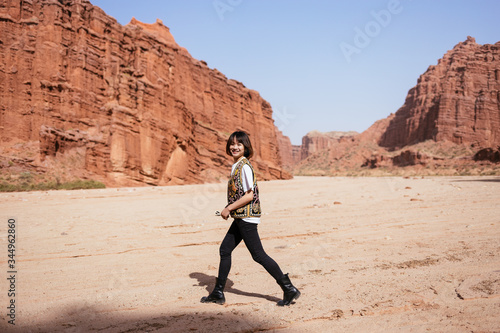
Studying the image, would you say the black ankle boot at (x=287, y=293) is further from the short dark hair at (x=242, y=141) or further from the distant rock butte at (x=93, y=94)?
the distant rock butte at (x=93, y=94)

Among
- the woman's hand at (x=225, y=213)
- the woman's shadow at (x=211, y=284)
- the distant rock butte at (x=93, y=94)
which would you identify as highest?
the distant rock butte at (x=93, y=94)

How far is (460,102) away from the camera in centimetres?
9762

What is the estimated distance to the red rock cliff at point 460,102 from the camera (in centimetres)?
9200

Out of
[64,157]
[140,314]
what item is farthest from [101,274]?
[64,157]

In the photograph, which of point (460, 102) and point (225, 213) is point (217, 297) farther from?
point (460, 102)

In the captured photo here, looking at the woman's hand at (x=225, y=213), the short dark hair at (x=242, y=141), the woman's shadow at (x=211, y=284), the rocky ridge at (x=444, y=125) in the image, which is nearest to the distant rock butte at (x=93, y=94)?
the woman's shadow at (x=211, y=284)

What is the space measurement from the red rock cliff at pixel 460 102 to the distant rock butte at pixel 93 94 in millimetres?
83938

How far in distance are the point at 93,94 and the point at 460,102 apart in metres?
105

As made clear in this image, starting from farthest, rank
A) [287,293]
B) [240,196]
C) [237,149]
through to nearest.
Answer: [237,149]
[240,196]
[287,293]

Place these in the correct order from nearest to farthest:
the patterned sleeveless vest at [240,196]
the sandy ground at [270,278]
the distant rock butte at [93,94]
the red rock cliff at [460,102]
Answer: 1. the sandy ground at [270,278]
2. the patterned sleeveless vest at [240,196]
3. the distant rock butte at [93,94]
4. the red rock cliff at [460,102]

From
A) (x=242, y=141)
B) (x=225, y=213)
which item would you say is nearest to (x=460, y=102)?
(x=242, y=141)

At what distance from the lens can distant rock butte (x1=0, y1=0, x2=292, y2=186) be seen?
24.5 metres

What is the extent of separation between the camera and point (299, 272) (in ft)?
13.6

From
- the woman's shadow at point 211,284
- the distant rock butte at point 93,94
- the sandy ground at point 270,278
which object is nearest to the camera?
the sandy ground at point 270,278
